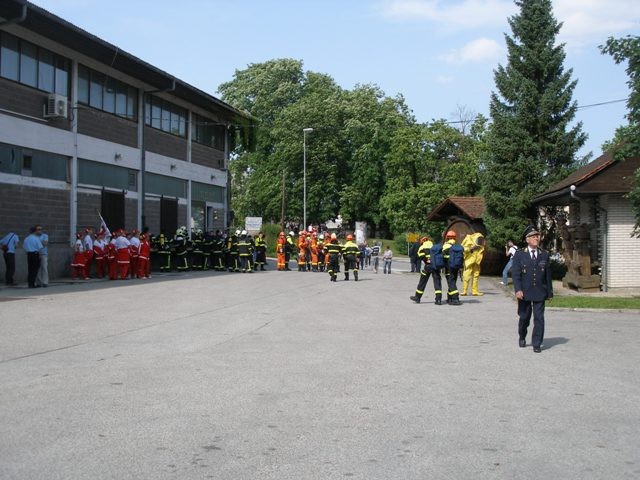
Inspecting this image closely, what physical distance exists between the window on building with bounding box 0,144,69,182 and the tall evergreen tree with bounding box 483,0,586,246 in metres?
17.0

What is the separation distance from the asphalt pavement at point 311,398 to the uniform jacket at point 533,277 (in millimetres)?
847

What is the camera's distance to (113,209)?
3022 cm

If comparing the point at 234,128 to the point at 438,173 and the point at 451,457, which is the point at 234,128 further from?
the point at 451,457

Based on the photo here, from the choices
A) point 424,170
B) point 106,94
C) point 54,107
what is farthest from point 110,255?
point 424,170

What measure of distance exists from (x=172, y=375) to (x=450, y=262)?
11097mm

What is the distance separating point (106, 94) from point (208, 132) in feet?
37.3

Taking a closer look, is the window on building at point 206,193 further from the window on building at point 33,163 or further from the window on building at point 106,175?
the window on building at point 33,163

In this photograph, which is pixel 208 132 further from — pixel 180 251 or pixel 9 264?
pixel 9 264

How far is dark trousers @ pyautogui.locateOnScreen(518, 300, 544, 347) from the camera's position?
10945 mm

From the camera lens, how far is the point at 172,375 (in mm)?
8781

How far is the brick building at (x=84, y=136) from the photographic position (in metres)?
23.9

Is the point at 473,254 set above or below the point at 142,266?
above

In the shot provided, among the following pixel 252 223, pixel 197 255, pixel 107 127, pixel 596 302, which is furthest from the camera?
pixel 252 223

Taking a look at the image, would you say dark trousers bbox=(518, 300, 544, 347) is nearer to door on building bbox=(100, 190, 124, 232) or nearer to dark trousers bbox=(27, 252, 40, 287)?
dark trousers bbox=(27, 252, 40, 287)
